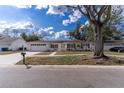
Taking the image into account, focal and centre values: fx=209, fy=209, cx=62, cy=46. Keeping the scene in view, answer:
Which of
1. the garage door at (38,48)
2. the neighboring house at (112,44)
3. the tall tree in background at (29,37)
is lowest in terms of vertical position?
the garage door at (38,48)

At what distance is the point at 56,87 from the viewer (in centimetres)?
635

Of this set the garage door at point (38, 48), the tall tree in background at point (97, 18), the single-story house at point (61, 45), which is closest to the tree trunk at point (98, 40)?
the tall tree in background at point (97, 18)

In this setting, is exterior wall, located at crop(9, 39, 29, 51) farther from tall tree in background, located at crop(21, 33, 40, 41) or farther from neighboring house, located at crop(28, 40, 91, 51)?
tall tree in background, located at crop(21, 33, 40, 41)

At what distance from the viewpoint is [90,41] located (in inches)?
1171

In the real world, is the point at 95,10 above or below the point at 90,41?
above

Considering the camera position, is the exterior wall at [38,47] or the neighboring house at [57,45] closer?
the neighboring house at [57,45]

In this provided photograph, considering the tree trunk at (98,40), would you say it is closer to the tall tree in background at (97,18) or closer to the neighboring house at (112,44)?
the tall tree in background at (97,18)

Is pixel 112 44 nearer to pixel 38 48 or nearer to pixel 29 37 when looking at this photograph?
pixel 38 48
